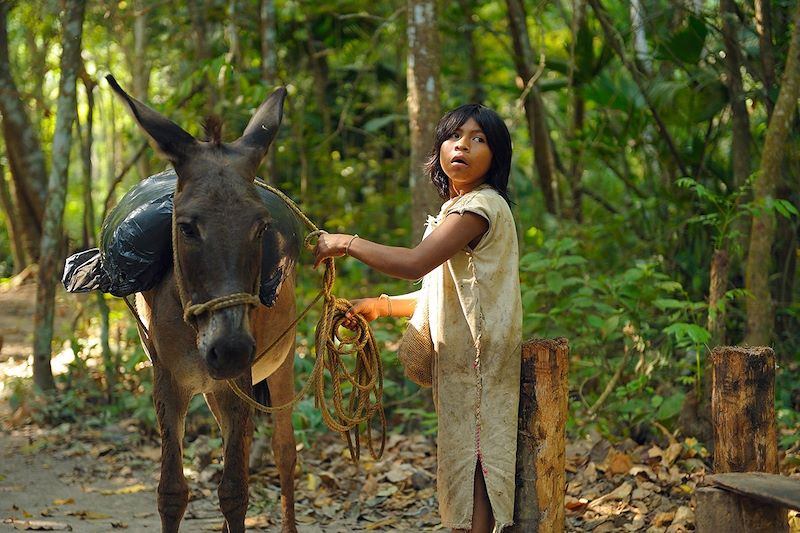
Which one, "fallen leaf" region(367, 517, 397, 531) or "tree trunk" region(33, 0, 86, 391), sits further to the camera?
"tree trunk" region(33, 0, 86, 391)

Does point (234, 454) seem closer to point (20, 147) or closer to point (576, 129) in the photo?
point (576, 129)

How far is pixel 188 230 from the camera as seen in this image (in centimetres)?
317

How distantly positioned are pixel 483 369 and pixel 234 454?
4.01 ft

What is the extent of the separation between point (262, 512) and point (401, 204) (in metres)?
5.49

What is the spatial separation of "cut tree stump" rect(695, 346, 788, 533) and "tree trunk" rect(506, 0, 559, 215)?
190 inches

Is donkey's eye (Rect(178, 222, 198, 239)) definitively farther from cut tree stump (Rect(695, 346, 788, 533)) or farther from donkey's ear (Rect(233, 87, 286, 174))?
cut tree stump (Rect(695, 346, 788, 533))

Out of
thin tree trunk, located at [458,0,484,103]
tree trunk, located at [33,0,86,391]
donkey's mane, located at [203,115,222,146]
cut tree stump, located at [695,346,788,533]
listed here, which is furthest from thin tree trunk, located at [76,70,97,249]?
cut tree stump, located at [695,346,788,533]

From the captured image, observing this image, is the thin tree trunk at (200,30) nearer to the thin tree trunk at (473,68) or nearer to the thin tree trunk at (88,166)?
the thin tree trunk at (88,166)

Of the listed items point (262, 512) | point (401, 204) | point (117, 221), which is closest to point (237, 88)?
point (401, 204)

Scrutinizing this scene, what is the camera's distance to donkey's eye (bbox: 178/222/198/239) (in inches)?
124

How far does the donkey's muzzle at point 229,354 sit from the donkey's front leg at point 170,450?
855 millimetres

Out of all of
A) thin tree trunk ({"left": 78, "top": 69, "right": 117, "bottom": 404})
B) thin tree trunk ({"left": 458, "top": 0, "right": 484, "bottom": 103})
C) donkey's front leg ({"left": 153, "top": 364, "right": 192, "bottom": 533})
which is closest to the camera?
donkey's front leg ({"left": 153, "top": 364, "right": 192, "bottom": 533})

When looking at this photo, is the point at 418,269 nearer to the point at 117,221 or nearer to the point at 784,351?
the point at 117,221

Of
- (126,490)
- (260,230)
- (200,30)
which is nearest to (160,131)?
(260,230)
